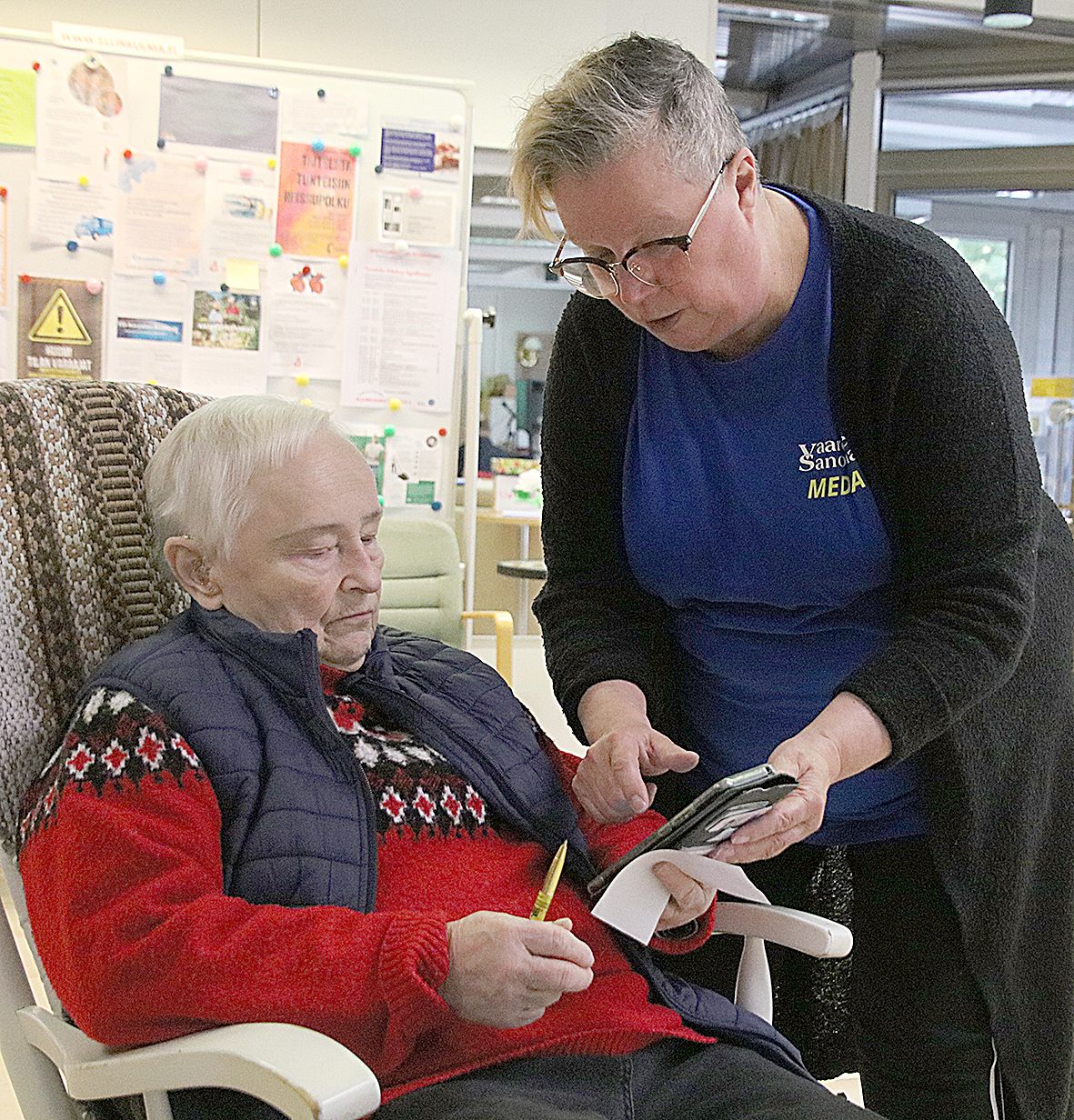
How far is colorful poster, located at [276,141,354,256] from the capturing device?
3.28 meters

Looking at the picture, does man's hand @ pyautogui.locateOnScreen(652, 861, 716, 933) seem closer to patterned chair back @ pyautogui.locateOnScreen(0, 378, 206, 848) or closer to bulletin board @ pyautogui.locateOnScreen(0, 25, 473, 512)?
patterned chair back @ pyautogui.locateOnScreen(0, 378, 206, 848)

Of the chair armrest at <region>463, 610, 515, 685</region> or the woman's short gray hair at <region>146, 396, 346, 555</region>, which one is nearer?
the woman's short gray hair at <region>146, 396, 346, 555</region>

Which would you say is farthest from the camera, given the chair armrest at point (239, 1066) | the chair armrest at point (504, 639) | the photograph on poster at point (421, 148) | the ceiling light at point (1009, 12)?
the ceiling light at point (1009, 12)

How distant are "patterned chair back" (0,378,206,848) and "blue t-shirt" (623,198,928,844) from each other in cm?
55

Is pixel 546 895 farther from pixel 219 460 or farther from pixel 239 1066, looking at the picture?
pixel 219 460

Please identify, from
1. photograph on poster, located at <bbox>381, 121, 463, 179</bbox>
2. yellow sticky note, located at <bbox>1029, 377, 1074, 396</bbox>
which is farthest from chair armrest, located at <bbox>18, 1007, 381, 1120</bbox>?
yellow sticky note, located at <bbox>1029, 377, 1074, 396</bbox>

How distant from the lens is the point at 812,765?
1.02m

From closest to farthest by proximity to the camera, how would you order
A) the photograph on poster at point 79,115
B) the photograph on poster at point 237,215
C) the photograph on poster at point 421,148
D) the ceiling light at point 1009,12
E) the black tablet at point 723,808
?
the black tablet at point 723,808
the photograph on poster at point 79,115
the photograph on poster at point 237,215
the photograph on poster at point 421,148
the ceiling light at point 1009,12

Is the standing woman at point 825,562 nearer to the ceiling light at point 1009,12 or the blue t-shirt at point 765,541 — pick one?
the blue t-shirt at point 765,541

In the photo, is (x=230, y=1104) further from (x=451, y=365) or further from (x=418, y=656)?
(x=451, y=365)

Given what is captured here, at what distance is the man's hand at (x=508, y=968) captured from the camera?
37.9 inches

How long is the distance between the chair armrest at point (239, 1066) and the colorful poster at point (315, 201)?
2607 mm

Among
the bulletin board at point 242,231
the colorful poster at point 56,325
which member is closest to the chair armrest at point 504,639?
the bulletin board at point 242,231

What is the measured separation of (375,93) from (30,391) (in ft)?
7.62
